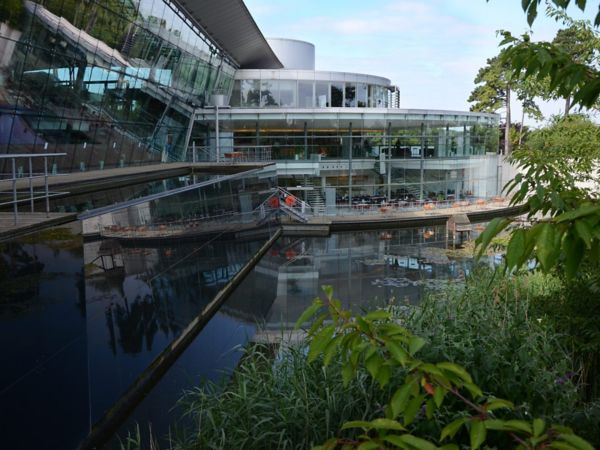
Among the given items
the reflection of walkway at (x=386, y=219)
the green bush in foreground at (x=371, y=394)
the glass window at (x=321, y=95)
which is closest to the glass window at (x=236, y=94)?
the glass window at (x=321, y=95)

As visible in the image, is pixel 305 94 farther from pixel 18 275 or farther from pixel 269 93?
pixel 18 275

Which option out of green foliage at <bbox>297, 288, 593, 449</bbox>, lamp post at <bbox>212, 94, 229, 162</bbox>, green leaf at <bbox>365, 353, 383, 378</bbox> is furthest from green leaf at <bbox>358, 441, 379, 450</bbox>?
lamp post at <bbox>212, 94, 229, 162</bbox>

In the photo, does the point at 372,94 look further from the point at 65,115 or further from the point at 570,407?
A: the point at 570,407

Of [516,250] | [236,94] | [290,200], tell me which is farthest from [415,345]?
[236,94]

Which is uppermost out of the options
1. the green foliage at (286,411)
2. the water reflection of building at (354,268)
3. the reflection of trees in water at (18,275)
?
the reflection of trees in water at (18,275)

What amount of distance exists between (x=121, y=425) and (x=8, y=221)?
120 inches

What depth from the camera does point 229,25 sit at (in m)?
38.7

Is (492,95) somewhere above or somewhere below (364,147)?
above

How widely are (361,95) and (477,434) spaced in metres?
46.2

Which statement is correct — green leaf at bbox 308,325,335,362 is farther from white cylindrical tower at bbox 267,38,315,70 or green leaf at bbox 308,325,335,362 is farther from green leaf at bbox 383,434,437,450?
white cylindrical tower at bbox 267,38,315,70

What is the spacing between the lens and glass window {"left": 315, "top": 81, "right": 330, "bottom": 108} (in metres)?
43.6

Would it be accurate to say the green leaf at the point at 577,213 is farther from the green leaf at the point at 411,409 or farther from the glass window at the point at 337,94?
the glass window at the point at 337,94

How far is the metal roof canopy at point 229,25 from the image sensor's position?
110ft

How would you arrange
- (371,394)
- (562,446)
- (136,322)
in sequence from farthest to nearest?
(136,322) → (371,394) → (562,446)
